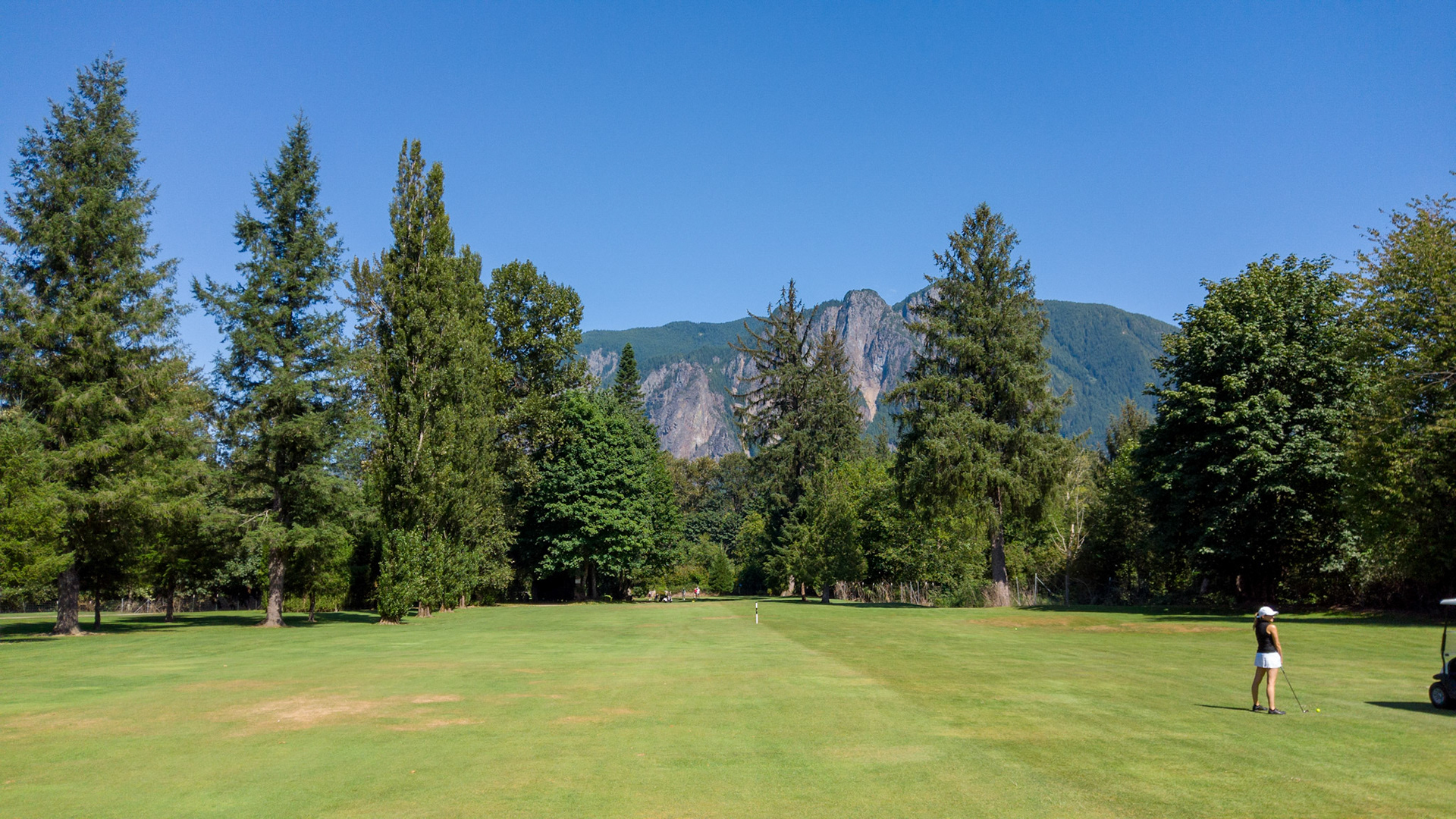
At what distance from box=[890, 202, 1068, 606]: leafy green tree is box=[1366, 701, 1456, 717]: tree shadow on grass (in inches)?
1283

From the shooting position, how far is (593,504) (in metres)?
61.0

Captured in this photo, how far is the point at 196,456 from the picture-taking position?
1419 inches

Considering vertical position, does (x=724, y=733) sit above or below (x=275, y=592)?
above

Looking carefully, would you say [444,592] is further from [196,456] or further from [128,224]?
[128,224]

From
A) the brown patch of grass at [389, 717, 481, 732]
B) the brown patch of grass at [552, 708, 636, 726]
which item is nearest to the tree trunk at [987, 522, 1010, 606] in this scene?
the brown patch of grass at [552, 708, 636, 726]

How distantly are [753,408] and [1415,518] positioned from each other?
53.8 m

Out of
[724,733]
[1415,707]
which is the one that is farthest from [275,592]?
[1415,707]

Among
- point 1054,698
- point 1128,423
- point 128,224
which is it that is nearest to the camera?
point 1054,698

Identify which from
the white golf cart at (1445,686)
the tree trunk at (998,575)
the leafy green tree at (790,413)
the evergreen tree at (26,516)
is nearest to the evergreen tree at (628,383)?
the leafy green tree at (790,413)

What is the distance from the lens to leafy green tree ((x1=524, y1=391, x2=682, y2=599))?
60969 millimetres

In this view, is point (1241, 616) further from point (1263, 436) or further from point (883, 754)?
point (883, 754)

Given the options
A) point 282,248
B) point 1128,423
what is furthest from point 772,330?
point 282,248

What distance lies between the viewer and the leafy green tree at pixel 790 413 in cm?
7325

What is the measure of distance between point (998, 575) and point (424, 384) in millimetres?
32793
